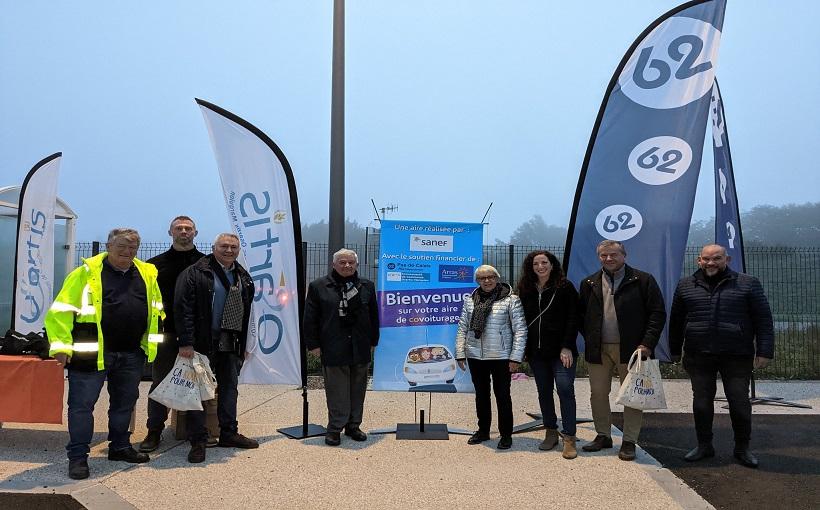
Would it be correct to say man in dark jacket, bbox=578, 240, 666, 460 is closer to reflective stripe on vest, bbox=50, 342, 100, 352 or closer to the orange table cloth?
reflective stripe on vest, bbox=50, 342, 100, 352

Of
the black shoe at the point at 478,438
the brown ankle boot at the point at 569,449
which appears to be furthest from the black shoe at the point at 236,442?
the brown ankle boot at the point at 569,449

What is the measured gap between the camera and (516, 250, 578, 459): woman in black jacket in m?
4.93

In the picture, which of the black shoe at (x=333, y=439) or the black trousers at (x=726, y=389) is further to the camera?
the black shoe at (x=333, y=439)

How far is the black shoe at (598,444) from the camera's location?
16.4 ft

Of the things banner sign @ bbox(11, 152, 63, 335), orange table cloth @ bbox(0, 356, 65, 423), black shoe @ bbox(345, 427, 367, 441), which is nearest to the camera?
orange table cloth @ bbox(0, 356, 65, 423)

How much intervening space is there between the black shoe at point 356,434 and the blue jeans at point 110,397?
1.82m

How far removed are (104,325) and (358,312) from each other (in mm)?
2023

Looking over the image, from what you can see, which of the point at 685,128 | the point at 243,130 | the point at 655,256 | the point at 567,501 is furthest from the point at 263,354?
the point at 685,128

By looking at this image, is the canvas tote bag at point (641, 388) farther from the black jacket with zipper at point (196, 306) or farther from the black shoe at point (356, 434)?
the black jacket with zipper at point (196, 306)

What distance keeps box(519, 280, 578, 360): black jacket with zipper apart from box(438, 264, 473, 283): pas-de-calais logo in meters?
1.12

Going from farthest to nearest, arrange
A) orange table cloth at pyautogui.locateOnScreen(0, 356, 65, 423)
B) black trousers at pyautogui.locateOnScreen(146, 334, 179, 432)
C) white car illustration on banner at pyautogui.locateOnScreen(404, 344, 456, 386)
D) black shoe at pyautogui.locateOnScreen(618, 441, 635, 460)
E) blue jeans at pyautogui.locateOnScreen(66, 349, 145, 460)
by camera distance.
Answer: white car illustration on banner at pyautogui.locateOnScreen(404, 344, 456, 386)
black trousers at pyautogui.locateOnScreen(146, 334, 179, 432)
orange table cloth at pyautogui.locateOnScreen(0, 356, 65, 423)
black shoe at pyautogui.locateOnScreen(618, 441, 635, 460)
blue jeans at pyautogui.locateOnScreen(66, 349, 145, 460)

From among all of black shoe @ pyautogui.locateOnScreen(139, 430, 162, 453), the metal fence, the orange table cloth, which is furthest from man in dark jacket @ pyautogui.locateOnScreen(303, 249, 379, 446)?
the metal fence

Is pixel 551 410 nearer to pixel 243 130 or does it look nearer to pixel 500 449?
pixel 500 449

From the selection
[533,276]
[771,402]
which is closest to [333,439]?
[533,276]
